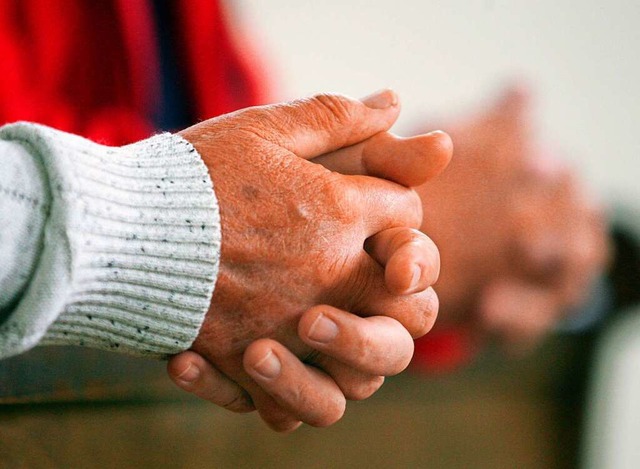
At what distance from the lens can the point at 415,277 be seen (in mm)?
444

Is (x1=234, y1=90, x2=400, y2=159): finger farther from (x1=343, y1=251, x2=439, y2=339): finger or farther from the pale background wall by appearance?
the pale background wall

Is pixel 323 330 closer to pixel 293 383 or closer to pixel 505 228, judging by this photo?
pixel 293 383

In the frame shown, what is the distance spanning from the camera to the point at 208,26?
100cm

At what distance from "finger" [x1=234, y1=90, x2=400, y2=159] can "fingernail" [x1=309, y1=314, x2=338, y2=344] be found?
0.38 feet

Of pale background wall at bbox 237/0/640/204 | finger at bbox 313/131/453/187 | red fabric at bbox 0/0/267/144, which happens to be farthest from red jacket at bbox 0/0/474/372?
finger at bbox 313/131/453/187

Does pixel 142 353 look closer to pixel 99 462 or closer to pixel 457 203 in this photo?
pixel 99 462

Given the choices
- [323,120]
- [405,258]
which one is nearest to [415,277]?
[405,258]

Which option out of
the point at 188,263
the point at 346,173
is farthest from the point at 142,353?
the point at 346,173

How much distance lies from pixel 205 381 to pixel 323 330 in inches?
3.6

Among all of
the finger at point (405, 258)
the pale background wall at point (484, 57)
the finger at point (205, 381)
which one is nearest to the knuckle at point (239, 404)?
the finger at point (205, 381)

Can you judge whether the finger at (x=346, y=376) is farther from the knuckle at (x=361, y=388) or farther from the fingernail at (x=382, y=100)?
the fingernail at (x=382, y=100)

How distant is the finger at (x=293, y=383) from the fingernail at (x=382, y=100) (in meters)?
0.19

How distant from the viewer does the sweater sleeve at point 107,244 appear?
363 mm

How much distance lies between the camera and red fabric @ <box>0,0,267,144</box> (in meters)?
0.90
